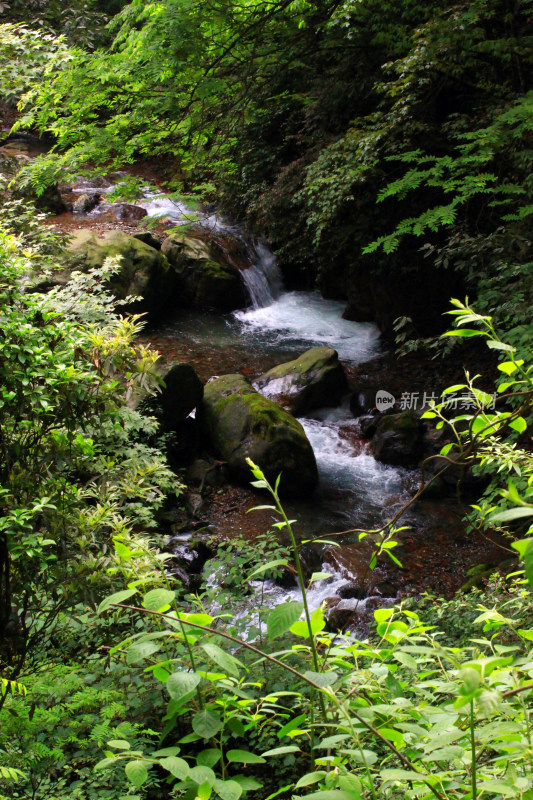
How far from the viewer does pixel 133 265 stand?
10289mm

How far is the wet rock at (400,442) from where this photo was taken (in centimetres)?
751

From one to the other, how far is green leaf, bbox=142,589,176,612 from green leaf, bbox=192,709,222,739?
26 centimetres

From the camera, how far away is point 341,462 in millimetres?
7703

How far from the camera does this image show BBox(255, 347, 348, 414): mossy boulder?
8.52 meters

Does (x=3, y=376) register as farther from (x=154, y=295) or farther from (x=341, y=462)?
(x=154, y=295)

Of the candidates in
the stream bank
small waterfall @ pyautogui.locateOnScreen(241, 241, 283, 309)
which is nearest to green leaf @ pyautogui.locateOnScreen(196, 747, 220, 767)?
the stream bank

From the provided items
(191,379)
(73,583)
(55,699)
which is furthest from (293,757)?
(191,379)

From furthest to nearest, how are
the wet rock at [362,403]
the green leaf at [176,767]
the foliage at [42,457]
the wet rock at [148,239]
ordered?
the wet rock at [148,239] < the wet rock at [362,403] < the foliage at [42,457] < the green leaf at [176,767]

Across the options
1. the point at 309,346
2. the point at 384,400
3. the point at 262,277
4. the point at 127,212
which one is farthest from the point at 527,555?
the point at 127,212

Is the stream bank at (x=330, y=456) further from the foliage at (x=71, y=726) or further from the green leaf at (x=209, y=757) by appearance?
the green leaf at (x=209, y=757)

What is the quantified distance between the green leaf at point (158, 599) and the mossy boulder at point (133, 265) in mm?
9146

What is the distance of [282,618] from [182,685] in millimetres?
227

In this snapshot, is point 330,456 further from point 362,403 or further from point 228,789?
point 228,789

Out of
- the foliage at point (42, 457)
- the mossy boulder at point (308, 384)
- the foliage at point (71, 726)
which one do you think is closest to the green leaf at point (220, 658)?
the foliage at point (71, 726)
